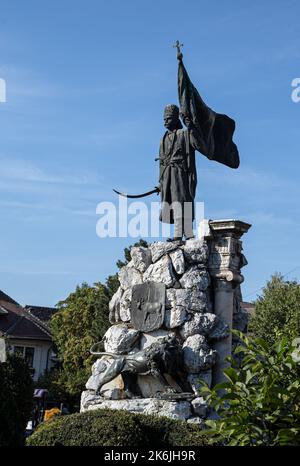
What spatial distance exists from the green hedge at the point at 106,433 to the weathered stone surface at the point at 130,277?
3.47 meters

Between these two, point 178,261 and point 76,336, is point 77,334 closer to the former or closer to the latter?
point 76,336

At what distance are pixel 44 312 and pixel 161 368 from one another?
4376 cm

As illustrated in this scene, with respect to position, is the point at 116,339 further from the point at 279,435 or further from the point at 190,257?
the point at 279,435

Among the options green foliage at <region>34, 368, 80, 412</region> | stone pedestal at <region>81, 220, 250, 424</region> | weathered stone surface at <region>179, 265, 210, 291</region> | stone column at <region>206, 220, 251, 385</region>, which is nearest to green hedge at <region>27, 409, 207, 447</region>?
stone pedestal at <region>81, 220, 250, 424</region>

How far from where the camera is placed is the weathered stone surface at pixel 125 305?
14156 mm

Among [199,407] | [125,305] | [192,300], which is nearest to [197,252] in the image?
[192,300]

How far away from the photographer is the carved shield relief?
13.6m

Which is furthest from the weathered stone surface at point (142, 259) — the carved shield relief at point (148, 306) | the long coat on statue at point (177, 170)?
the long coat on statue at point (177, 170)

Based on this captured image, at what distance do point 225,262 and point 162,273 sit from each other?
1.14 meters

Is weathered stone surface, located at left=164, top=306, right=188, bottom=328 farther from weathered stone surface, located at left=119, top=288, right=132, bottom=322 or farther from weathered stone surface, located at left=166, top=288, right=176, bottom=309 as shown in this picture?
weathered stone surface, located at left=119, top=288, right=132, bottom=322

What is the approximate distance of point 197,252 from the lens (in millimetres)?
13789

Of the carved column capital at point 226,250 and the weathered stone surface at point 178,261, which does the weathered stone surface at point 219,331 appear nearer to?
the carved column capital at point 226,250

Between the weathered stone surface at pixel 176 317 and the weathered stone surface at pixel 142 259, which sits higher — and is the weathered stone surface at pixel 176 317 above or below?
below

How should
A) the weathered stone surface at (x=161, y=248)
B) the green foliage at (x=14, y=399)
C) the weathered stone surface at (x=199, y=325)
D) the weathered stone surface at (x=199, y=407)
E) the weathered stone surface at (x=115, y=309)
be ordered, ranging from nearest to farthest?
the green foliage at (x=14, y=399)
the weathered stone surface at (x=199, y=407)
the weathered stone surface at (x=199, y=325)
the weathered stone surface at (x=161, y=248)
the weathered stone surface at (x=115, y=309)
